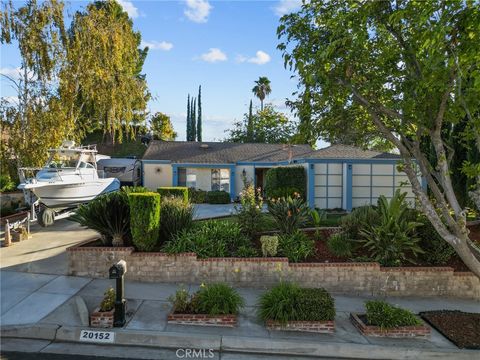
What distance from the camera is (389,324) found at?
6.54 metres

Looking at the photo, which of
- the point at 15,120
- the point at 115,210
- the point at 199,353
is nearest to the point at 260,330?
the point at 199,353

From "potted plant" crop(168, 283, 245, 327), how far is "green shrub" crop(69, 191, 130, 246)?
2.90 metres

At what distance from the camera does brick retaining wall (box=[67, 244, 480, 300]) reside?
340 inches

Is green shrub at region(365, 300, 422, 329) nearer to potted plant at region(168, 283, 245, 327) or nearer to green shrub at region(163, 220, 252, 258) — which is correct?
potted plant at region(168, 283, 245, 327)

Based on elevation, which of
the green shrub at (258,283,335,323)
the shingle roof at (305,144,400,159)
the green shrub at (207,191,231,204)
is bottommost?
the green shrub at (258,283,335,323)

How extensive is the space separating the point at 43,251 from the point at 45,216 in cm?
343

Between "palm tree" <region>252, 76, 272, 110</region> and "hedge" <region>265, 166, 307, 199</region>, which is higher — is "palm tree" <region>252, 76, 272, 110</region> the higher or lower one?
the higher one

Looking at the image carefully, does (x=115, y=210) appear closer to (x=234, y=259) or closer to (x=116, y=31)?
(x=234, y=259)

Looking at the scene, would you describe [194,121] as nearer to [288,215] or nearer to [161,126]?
[161,126]

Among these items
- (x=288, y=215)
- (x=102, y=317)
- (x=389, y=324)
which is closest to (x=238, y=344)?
(x=102, y=317)

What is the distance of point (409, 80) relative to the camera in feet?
24.0

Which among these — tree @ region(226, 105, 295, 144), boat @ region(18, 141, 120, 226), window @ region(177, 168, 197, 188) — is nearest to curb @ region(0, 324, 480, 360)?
boat @ region(18, 141, 120, 226)

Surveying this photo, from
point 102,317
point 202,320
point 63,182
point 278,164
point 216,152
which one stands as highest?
point 216,152

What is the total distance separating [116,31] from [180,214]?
9913 millimetres
